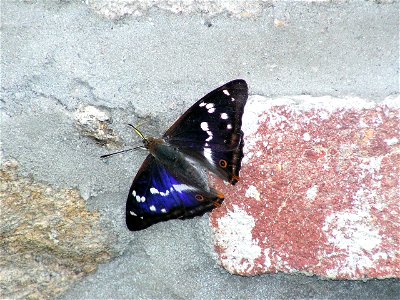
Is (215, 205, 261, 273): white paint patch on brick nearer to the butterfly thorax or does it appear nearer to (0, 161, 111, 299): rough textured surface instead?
the butterfly thorax

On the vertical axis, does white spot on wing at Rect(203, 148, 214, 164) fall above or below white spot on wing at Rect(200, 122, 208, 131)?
below

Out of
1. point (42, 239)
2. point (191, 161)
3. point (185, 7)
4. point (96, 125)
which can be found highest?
point (185, 7)

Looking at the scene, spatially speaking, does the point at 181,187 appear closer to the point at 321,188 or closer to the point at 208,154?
the point at 208,154

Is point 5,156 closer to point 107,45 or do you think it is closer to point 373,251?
point 107,45

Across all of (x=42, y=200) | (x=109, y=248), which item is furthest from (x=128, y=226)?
(x=42, y=200)

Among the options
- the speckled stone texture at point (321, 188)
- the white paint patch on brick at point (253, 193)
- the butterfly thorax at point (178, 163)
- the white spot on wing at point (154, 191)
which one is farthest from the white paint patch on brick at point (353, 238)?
the white spot on wing at point (154, 191)

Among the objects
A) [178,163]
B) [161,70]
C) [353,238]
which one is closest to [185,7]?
[161,70]

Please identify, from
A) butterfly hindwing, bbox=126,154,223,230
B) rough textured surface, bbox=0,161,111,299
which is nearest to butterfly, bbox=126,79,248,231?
butterfly hindwing, bbox=126,154,223,230

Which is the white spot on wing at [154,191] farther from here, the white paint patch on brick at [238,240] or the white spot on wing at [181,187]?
the white paint patch on brick at [238,240]
